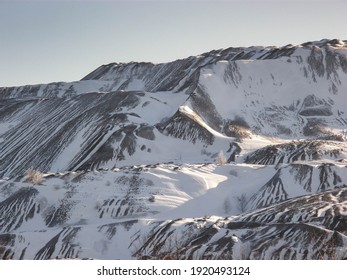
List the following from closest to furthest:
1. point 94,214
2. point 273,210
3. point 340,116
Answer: point 273,210
point 94,214
point 340,116

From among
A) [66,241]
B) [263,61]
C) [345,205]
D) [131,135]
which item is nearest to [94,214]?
[66,241]

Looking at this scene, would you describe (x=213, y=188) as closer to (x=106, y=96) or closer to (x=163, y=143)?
(x=163, y=143)

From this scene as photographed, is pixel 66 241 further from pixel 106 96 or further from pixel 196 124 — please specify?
pixel 106 96

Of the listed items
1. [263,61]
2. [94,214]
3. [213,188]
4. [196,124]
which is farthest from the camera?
[263,61]

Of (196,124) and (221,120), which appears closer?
(196,124)

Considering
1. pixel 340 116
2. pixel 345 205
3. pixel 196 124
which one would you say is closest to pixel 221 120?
pixel 196 124

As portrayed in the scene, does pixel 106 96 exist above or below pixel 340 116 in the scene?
above
